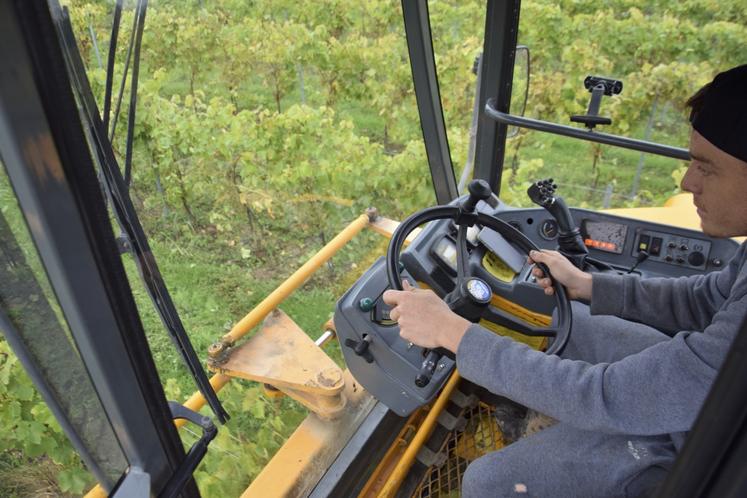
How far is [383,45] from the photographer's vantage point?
3.84 meters

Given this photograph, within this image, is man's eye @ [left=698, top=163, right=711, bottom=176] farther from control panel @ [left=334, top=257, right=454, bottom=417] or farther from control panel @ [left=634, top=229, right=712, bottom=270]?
control panel @ [left=634, top=229, right=712, bottom=270]

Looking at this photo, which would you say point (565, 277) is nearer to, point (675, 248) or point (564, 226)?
point (564, 226)

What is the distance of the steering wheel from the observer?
4.38 ft

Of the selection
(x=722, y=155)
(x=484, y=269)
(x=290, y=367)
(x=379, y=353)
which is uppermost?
(x=722, y=155)

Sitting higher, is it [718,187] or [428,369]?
[718,187]

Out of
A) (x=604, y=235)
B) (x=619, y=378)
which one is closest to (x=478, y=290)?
(x=619, y=378)

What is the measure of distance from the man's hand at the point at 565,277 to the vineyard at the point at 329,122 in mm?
1005

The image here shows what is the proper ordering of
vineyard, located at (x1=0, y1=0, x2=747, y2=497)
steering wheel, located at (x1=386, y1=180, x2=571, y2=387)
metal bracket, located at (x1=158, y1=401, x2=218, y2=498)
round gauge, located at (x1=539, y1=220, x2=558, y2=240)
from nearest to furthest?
metal bracket, located at (x1=158, y1=401, x2=218, y2=498)
steering wheel, located at (x1=386, y1=180, x2=571, y2=387)
round gauge, located at (x1=539, y1=220, x2=558, y2=240)
vineyard, located at (x1=0, y1=0, x2=747, y2=497)

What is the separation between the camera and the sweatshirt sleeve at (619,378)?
3.04ft

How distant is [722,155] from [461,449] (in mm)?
1158

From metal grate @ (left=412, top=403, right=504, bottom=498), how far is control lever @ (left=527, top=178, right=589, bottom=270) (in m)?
0.60

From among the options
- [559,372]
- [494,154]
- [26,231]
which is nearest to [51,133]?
[26,231]

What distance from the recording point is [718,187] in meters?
1.04

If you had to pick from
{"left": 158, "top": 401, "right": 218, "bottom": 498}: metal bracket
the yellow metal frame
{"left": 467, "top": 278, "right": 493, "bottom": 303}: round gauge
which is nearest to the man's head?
{"left": 467, "top": 278, "right": 493, "bottom": 303}: round gauge
